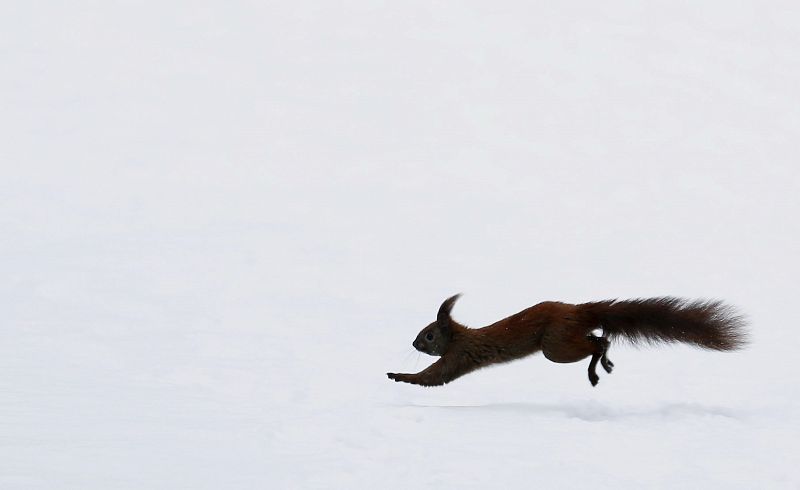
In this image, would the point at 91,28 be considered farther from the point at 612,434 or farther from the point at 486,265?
the point at 612,434

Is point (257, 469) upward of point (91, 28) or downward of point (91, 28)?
downward

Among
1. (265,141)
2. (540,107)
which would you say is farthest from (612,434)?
(540,107)

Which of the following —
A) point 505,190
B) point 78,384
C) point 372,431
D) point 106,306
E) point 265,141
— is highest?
point 265,141

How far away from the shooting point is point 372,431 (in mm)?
6797

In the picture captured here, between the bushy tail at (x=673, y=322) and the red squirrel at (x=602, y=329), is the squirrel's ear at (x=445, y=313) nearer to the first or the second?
the red squirrel at (x=602, y=329)

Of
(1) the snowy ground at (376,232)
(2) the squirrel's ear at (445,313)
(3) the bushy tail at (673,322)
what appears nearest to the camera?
(1) the snowy ground at (376,232)

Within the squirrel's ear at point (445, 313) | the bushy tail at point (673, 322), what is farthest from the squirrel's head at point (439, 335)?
the bushy tail at point (673, 322)

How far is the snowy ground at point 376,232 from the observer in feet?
21.9

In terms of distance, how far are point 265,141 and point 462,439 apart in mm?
26198

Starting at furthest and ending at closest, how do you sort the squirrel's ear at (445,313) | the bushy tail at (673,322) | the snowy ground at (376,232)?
the squirrel's ear at (445,313), the bushy tail at (673,322), the snowy ground at (376,232)

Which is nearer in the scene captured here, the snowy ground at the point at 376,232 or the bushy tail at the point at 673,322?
the snowy ground at the point at 376,232

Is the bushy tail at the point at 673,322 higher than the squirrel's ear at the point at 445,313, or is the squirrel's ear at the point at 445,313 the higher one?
the squirrel's ear at the point at 445,313

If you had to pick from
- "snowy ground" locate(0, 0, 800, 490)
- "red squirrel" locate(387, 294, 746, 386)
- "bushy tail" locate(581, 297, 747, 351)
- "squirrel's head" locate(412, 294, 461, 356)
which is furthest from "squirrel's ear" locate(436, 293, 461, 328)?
"bushy tail" locate(581, 297, 747, 351)

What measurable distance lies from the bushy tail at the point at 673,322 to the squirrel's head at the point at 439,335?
118 cm
